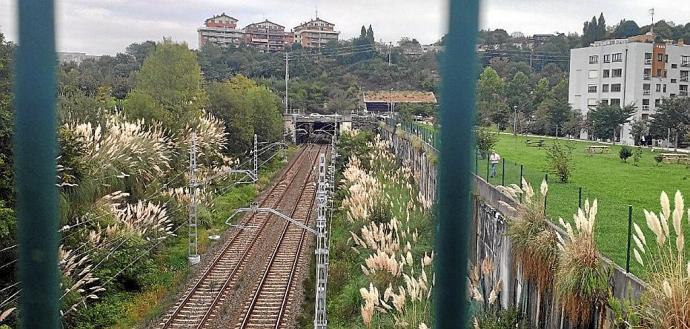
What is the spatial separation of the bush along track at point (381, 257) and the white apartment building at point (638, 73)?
577 inches

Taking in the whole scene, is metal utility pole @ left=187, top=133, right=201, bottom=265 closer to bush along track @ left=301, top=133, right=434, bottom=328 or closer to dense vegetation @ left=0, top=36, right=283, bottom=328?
dense vegetation @ left=0, top=36, right=283, bottom=328

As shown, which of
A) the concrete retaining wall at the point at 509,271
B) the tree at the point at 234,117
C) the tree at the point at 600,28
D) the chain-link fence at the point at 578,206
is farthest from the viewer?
the tree at the point at 600,28

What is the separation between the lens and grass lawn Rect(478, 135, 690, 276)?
23.1 ft

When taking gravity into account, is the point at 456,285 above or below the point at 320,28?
below

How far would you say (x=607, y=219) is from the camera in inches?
304

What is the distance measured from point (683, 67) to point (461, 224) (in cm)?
3281

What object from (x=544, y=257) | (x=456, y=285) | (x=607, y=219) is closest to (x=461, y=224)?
(x=456, y=285)

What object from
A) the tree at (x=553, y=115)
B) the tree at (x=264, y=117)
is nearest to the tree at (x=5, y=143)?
the tree at (x=264, y=117)

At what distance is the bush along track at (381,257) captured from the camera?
6.05m

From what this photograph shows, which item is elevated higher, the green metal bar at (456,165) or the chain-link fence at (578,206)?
the green metal bar at (456,165)

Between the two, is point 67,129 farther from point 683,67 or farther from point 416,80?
point 416,80

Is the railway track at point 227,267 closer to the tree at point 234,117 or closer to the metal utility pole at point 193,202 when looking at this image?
the metal utility pole at point 193,202

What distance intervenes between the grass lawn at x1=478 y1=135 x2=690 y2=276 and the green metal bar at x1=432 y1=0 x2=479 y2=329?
14.8 ft

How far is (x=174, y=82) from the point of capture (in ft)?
74.5
